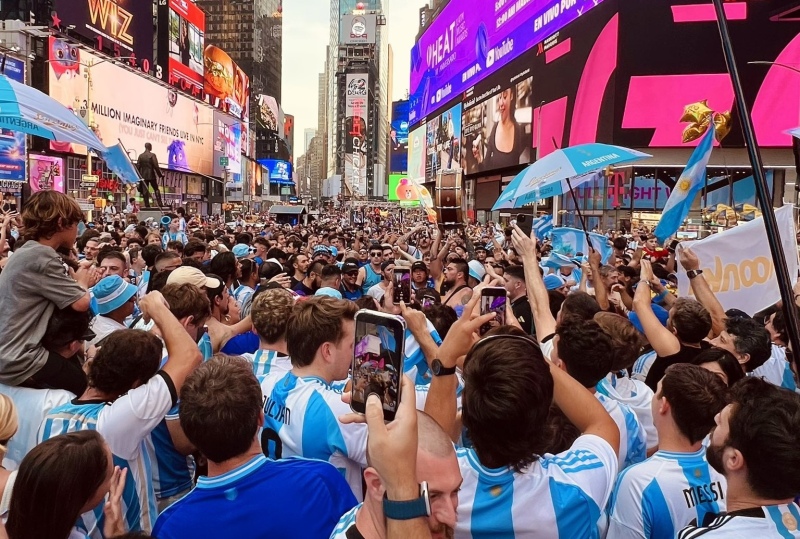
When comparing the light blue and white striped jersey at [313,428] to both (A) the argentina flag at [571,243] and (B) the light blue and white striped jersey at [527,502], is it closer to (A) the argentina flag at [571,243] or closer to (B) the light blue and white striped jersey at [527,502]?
(B) the light blue and white striped jersey at [527,502]

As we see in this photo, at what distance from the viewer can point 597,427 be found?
2607mm

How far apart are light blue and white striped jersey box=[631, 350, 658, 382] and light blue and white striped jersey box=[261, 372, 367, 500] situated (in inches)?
103

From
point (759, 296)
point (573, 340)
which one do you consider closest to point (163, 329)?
point (573, 340)

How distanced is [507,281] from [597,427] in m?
4.59

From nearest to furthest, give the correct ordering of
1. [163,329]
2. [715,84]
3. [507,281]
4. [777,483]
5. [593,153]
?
[777,483], [163,329], [507,281], [593,153], [715,84]

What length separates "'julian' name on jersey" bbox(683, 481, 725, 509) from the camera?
273 cm

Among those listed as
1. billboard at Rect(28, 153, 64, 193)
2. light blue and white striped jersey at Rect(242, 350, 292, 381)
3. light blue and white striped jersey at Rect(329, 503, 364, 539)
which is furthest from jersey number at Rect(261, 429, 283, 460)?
billboard at Rect(28, 153, 64, 193)

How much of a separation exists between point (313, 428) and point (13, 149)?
118 ft

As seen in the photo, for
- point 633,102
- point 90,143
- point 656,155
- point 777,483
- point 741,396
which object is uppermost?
point 633,102

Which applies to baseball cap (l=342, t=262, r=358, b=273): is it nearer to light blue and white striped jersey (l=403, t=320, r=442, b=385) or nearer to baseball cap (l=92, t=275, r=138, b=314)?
baseball cap (l=92, t=275, r=138, b=314)

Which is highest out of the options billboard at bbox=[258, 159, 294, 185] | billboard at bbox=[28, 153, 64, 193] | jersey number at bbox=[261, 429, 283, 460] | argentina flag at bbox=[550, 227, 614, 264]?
billboard at bbox=[258, 159, 294, 185]

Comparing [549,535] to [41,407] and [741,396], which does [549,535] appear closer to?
[741,396]

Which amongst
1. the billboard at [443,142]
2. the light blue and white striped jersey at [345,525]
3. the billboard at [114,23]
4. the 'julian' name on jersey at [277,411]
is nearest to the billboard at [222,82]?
the billboard at [114,23]

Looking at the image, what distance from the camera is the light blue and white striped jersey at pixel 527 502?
2258 millimetres
